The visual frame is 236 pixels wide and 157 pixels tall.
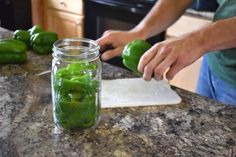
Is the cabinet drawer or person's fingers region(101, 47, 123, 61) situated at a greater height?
person's fingers region(101, 47, 123, 61)

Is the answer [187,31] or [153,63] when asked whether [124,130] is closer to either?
[153,63]

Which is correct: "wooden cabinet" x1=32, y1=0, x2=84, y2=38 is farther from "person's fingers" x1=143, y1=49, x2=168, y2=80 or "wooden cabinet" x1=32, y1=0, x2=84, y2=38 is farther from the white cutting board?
"person's fingers" x1=143, y1=49, x2=168, y2=80

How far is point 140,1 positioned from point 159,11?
3.35 ft

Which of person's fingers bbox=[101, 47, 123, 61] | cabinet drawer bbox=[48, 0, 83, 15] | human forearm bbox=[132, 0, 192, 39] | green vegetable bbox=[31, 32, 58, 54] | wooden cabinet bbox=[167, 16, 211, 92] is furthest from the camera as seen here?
cabinet drawer bbox=[48, 0, 83, 15]

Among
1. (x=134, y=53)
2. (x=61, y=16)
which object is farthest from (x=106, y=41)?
(x=61, y=16)

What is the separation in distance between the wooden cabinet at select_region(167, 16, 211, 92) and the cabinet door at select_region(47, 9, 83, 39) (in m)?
0.94

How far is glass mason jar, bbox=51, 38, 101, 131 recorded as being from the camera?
30.0 inches

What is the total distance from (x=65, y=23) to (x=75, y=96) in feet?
7.59

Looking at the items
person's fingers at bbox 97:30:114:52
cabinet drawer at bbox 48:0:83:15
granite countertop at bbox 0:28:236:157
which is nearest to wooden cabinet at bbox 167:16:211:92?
cabinet drawer at bbox 48:0:83:15

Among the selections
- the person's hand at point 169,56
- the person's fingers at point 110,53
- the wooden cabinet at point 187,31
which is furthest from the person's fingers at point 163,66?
the wooden cabinet at point 187,31

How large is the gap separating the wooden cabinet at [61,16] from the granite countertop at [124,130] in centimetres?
191

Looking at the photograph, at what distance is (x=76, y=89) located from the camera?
2.49 ft

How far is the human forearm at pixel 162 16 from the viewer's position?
1.33m

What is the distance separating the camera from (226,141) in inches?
30.8
